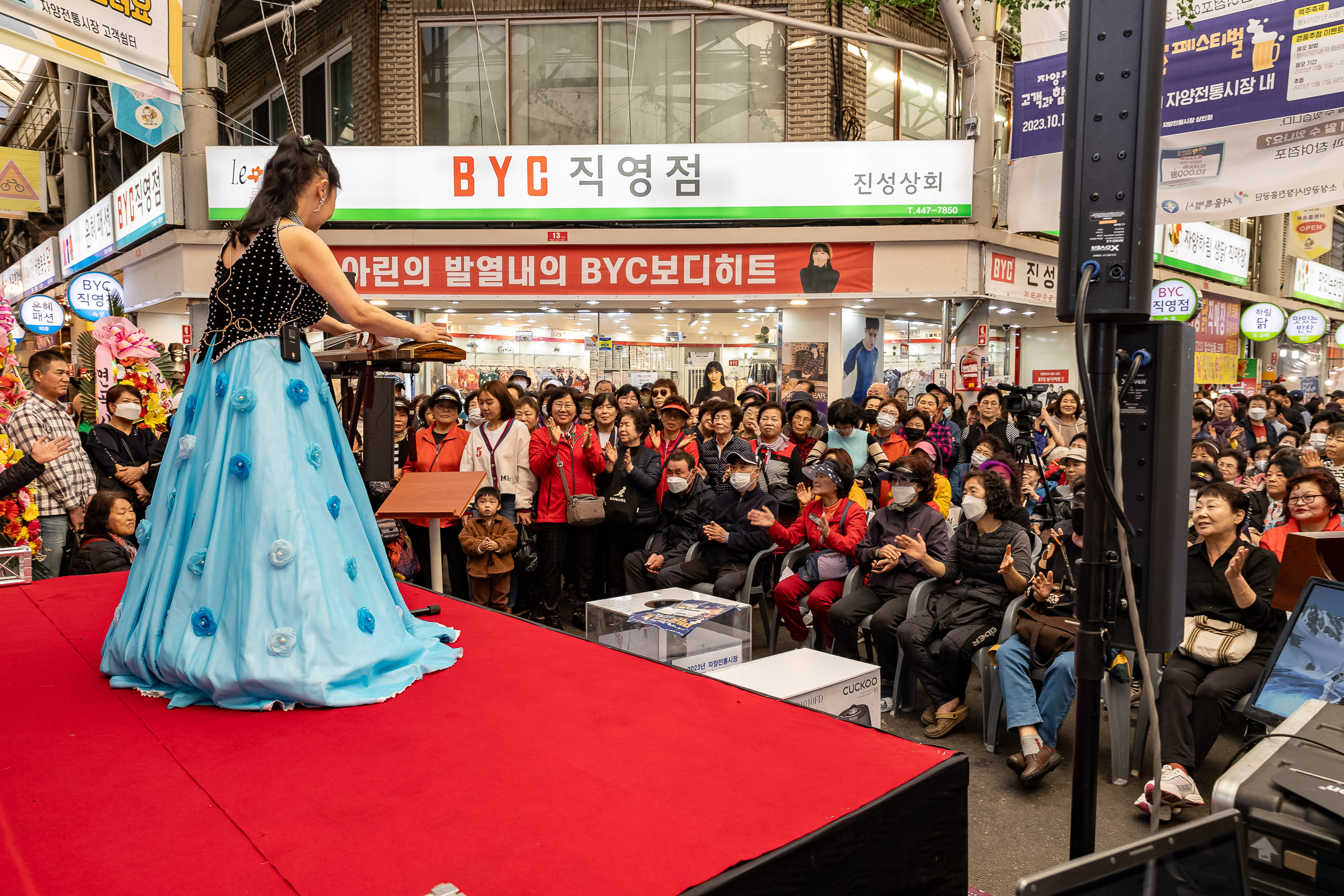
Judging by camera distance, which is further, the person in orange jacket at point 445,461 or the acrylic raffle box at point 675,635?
the person in orange jacket at point 445,461

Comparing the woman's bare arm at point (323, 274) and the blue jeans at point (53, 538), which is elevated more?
the woman's bare arm at point (323, 274)

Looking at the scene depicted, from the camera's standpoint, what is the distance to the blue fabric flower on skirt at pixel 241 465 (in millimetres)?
2482

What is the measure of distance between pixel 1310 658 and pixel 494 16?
1187 centimetres

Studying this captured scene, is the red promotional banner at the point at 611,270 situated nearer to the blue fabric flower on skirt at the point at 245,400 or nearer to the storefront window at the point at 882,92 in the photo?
the storefront window at the point at 882,92

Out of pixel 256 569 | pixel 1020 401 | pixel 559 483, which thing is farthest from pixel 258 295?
pixel 1020 401

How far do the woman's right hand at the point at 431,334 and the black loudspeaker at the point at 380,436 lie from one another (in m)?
1.01

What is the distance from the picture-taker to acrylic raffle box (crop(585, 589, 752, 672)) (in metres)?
4.11

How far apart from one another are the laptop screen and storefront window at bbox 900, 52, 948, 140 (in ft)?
35.4

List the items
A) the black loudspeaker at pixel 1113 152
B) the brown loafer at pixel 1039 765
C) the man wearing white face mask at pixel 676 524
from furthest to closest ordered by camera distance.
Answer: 1. the man wearing white face mask at pixel 676 524
2. the brown loafer at pixel 1039 765
3. the black loudspeaker at pixel 1113 152

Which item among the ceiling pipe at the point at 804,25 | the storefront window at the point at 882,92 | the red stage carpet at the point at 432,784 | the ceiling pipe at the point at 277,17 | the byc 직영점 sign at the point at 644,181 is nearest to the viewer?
the red stage carpet at the point at 432,784

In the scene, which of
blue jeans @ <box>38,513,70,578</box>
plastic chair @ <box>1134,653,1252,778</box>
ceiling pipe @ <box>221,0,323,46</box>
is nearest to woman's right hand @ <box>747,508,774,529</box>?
plastic chair @ <box>1134,653,1252,778</box>

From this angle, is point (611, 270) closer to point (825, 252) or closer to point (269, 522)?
point (825, 252)

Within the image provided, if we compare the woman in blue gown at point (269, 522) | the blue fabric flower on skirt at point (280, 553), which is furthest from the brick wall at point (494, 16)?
the blue fabric flower on skirt at point (280, 553)

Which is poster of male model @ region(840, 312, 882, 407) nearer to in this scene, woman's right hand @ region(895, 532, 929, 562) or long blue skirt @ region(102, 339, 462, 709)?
woman's right hand @ region(895, 532, 929, 562)
